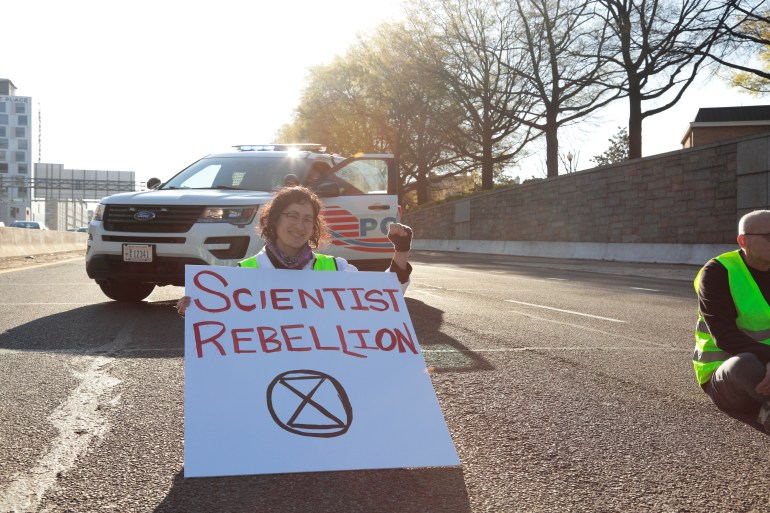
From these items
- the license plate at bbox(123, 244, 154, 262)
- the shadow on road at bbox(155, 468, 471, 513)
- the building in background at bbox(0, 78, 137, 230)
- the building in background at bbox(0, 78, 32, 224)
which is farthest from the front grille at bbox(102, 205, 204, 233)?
the building in background at bbox(0, 78, 32, 224)

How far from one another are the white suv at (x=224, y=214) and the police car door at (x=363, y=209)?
12mm

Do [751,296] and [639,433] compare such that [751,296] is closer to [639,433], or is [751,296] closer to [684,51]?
[639,433]

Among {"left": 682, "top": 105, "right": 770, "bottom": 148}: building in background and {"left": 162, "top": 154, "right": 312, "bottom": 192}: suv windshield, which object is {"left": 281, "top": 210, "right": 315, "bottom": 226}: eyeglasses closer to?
{"left": 162, "top": 154, "right": 312, "bottom": 192}: suv windshield

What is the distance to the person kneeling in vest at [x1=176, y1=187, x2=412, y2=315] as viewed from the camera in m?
4.02

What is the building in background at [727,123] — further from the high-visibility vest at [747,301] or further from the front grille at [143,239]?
the high-visibility vest at [747,301]

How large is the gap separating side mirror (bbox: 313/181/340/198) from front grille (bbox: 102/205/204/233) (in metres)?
1.46

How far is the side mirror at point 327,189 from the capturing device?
30.3ft

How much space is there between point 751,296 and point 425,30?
1472 inches

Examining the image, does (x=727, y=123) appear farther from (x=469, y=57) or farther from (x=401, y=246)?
(x=401, y=246)

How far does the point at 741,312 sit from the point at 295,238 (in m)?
2.16

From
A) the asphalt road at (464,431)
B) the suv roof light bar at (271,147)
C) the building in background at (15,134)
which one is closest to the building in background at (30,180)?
the building in background at (15,134)

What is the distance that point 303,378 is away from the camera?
3.38 metres

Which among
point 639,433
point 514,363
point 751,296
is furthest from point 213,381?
point 514,363

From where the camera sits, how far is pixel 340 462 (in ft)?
9.95
